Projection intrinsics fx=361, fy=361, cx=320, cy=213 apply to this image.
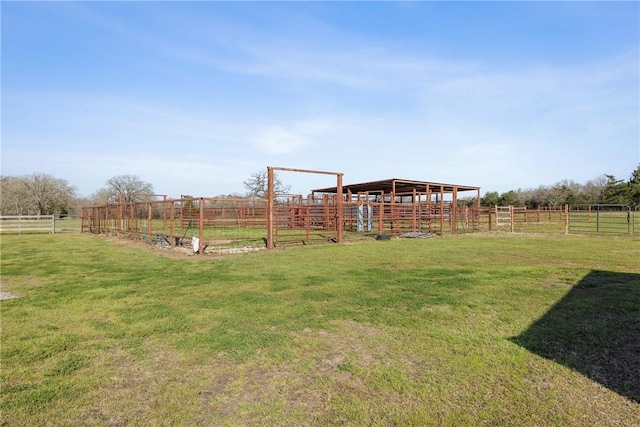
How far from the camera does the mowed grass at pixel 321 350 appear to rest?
2.60 metres

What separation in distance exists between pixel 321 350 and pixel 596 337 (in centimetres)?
294

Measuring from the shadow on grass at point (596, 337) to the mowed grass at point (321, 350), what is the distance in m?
0.02

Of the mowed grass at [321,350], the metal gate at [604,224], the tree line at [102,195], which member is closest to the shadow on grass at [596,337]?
the mowed grass at [321,350]

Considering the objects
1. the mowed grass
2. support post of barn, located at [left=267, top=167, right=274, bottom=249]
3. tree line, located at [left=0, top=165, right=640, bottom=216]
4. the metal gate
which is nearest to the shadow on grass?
the mowed grass

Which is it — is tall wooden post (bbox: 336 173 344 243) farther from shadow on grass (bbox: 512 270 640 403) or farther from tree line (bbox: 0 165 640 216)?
tree line (bbox: 0 165 640 216)

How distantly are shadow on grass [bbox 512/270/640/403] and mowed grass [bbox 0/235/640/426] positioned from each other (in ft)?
0.08

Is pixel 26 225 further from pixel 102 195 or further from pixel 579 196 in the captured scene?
pixel 579 196

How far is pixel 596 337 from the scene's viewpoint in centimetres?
385

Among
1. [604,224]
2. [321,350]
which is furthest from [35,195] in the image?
[604,224]

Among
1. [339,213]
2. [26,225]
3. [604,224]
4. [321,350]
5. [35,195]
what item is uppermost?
[35,195]

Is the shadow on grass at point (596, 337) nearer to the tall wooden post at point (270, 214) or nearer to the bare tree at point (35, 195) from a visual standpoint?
the tall wooden post at point (270, 214)

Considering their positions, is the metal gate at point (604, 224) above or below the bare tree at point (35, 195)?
below

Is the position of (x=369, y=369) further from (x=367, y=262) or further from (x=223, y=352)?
(x=367, y=262)

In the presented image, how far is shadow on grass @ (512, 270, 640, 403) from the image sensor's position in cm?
310
